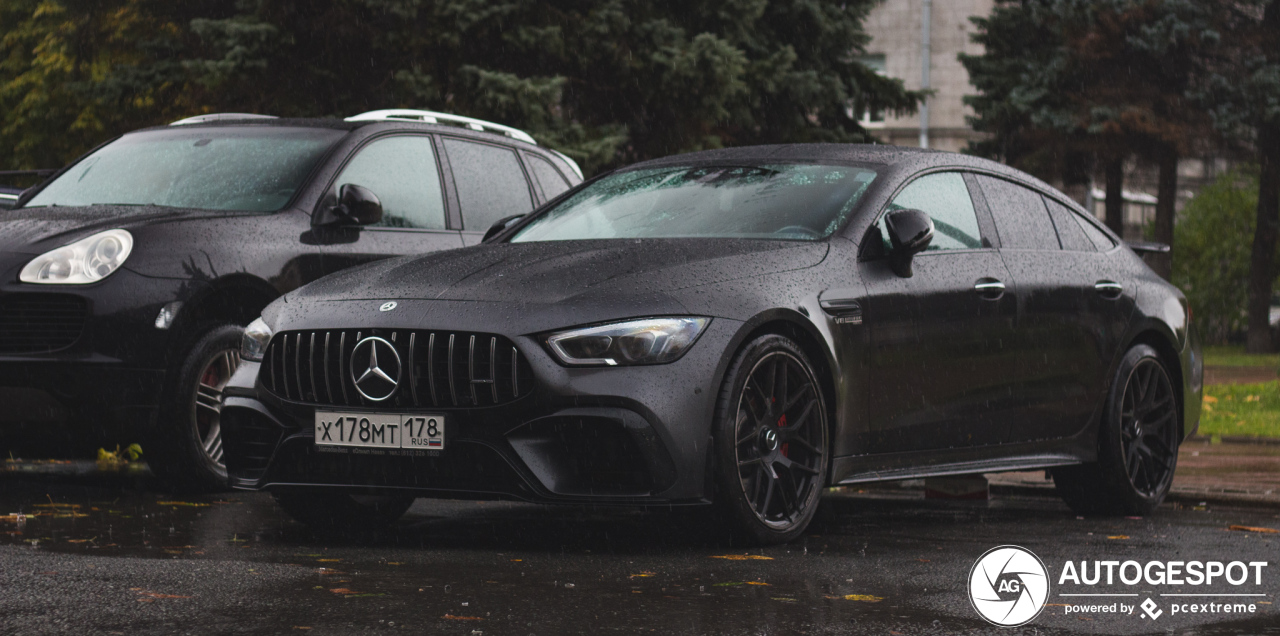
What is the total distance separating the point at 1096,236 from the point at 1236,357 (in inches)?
950

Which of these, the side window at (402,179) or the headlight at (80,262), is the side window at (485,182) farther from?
the headlight at (80,262)

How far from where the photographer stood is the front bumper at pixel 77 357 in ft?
24.6

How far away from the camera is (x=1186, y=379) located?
8.48 meters

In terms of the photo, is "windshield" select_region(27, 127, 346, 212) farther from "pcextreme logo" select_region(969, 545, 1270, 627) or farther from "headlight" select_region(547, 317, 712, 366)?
"pcextreme logo" select_region(969, 545, 1270, 627)

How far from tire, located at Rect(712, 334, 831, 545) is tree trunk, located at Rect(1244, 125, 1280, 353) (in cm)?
2931

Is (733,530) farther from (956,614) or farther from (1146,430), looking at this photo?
(1146,430)

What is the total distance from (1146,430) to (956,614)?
3.66 meters

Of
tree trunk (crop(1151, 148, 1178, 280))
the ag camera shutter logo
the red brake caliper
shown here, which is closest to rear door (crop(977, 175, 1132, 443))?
the ag camera shutter logo

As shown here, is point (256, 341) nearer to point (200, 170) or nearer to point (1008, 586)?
point (200, 170)

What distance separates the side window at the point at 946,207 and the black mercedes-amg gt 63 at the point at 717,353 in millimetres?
16

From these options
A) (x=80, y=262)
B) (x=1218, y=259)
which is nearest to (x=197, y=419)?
(x=80, y=262)

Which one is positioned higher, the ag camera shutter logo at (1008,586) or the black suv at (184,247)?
the black suv at (184,247)

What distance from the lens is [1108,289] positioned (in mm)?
8016

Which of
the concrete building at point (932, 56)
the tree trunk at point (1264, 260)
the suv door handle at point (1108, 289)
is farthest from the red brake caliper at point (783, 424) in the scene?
the concrete building at point (932, 56)
